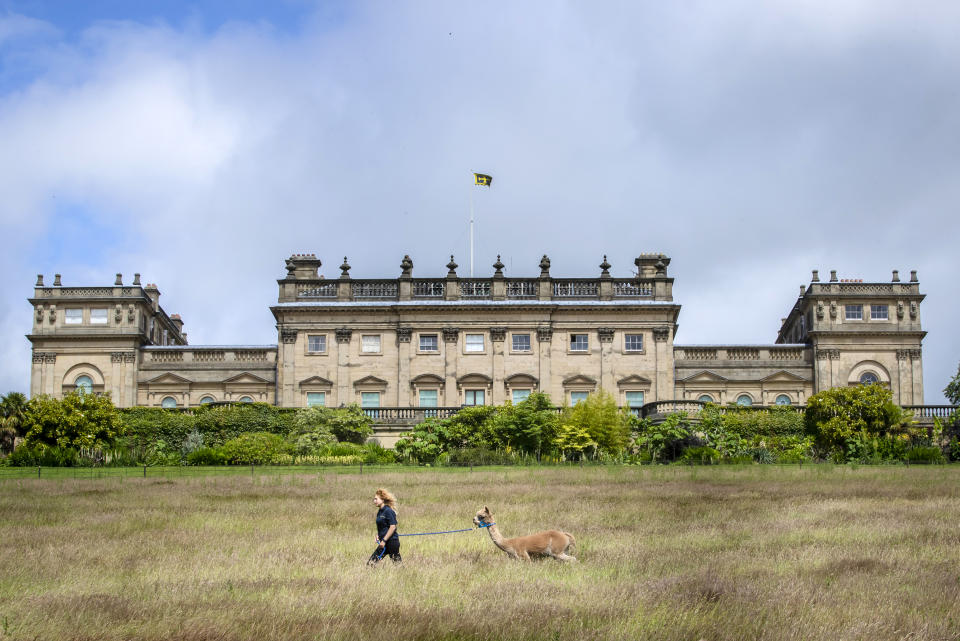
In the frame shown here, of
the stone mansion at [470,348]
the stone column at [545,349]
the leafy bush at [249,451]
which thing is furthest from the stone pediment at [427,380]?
the leafy bush at [249,451]

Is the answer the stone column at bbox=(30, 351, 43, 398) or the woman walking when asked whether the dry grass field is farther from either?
the stone column at bbox=(30, 351, 43, 398)

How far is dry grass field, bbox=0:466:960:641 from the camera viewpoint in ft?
40.1

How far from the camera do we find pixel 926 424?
5344cm

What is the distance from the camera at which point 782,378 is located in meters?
63.9

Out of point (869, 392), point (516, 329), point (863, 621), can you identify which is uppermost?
point (516, 329)

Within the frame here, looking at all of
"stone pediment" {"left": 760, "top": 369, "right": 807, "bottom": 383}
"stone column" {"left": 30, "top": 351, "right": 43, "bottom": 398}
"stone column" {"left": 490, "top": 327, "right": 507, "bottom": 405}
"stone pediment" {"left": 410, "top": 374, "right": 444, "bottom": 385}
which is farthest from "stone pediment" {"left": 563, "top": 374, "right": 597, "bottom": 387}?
"stone column" {"left": 30, "top": 351, "right": 43, "bottom": 398}

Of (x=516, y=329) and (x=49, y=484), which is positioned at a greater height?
(x=516, y=329)

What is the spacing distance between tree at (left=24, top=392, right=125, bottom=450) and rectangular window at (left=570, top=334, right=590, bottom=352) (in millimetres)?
26275

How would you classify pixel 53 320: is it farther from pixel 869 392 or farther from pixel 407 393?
pixel 869 392

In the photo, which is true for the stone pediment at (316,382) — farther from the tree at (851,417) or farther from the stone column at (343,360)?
the tree at (851,417)

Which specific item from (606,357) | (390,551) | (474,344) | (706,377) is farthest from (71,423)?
(706,377)

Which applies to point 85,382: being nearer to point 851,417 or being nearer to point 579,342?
point 579,342

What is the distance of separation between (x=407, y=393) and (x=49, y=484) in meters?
32.5

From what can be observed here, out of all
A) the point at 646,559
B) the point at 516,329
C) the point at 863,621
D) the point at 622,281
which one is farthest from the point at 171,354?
the point at 863,621
